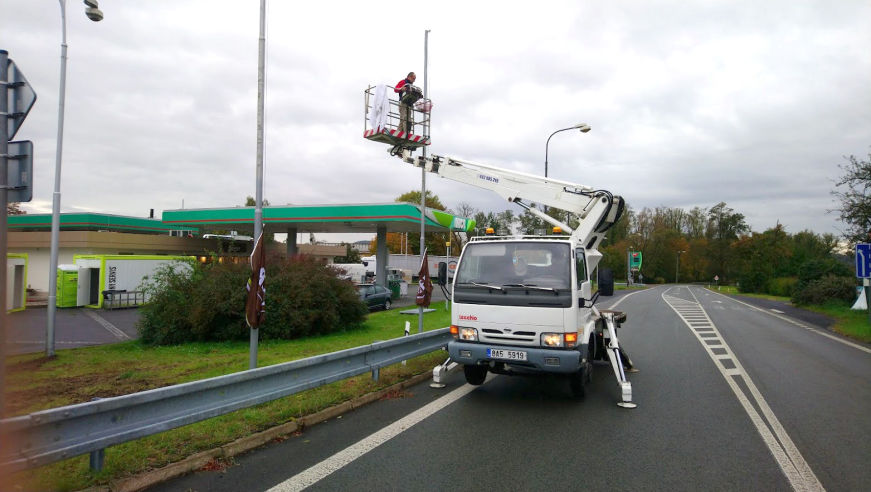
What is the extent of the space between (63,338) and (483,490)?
1737 cm

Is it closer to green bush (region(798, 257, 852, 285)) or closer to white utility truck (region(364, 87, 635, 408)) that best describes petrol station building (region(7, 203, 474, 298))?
white utility truck (region(364, 87, 635, 408))

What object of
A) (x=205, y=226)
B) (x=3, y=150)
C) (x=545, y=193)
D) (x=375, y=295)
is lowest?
(x=375, y=295)

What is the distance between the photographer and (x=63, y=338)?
54.4ft

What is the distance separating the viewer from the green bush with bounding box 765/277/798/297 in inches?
1869

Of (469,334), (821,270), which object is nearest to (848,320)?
(821,270)

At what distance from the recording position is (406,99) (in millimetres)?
11219

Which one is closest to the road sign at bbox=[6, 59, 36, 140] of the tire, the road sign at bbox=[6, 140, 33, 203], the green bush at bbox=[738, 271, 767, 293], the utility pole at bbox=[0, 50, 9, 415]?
the utility pole at bbox=[0, 50, 9, 415]

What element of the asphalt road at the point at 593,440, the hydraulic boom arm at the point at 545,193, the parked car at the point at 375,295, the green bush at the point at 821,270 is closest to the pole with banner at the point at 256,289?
the asphalt road at the point at 593,440

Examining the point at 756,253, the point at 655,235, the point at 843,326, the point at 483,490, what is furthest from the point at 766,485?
the point at 655,235

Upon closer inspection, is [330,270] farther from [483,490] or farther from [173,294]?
[483,490]

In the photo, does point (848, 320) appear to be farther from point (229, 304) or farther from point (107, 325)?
point (107, 325)

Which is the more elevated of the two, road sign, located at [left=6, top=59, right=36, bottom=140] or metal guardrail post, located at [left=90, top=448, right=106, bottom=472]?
road sign, located at [left=6, top=59, right=36, bottom=140]

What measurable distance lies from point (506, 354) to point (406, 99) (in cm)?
651

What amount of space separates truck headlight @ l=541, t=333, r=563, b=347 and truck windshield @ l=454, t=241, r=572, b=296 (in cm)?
53
